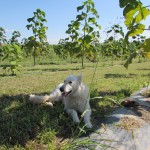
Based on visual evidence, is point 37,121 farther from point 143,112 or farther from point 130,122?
point 143,112

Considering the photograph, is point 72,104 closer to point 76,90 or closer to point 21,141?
point 76,90

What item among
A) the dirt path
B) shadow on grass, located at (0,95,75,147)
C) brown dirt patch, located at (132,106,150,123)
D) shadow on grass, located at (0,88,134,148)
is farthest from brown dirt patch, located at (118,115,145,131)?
shadow on grass, located at (0,95,75,147)

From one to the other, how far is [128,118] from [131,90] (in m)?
3.19

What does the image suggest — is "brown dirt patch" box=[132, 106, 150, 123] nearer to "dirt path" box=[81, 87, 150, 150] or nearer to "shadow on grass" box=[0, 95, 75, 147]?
"dirt path" box=[81, 87, 150, 150]

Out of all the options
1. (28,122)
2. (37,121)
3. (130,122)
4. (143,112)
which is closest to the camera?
(28,122)

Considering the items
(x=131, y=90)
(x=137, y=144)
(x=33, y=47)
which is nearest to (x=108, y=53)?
(x=33, y=47)

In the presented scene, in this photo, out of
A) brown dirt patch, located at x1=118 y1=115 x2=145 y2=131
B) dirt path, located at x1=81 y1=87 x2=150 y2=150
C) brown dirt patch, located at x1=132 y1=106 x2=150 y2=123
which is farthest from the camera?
brown dirt patch, located at x1=132 y1=106 x2=150 y2=123

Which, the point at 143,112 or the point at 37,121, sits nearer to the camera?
the point at 37,121

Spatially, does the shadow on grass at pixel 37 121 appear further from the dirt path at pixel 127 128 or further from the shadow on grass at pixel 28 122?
the dirt path at pixel 127 128

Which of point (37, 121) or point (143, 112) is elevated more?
point (37, 121)

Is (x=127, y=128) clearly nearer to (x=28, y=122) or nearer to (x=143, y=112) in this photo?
(x=143, y=112)

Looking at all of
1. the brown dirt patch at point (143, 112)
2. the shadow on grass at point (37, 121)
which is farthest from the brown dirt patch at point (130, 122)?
the shadow on grass at point (37, 121)

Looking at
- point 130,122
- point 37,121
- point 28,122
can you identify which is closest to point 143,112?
point 130,122

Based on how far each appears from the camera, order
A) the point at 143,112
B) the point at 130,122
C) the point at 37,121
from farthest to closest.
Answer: the point at 143,112, the point at 130,122, the point at 37,121
